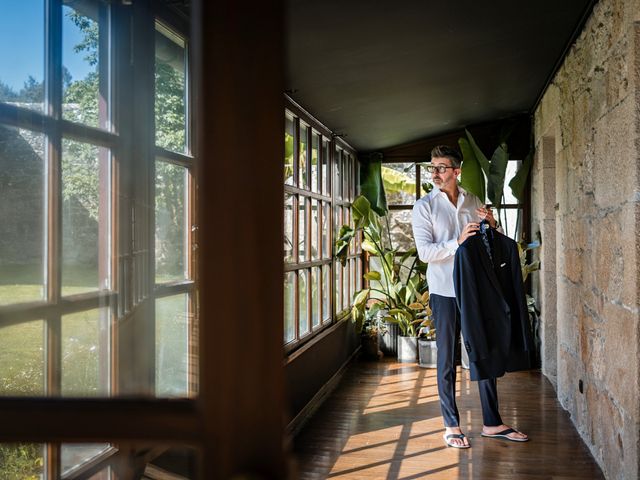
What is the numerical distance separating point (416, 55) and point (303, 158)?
1.23m

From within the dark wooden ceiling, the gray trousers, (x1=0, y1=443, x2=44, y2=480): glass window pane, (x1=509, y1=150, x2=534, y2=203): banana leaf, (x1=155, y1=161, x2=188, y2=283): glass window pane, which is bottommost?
the gray trousers

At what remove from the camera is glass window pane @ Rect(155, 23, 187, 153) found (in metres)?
0.88

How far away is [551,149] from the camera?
18.9 feet

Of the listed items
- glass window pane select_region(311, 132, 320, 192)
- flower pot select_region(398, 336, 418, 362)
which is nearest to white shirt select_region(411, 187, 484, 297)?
glass window pane select_region(311, 132, 320, 192)

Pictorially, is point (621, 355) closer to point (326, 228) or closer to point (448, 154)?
point (448, 154)

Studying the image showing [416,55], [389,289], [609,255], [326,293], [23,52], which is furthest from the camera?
[389,289]

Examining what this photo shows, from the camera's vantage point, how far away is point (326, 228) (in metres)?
5.57

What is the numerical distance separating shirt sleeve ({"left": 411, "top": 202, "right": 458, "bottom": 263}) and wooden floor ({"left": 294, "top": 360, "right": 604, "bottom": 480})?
3.41 feet

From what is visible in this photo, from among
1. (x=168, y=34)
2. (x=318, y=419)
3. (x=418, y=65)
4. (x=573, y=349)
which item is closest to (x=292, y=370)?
(x=318, y=419)

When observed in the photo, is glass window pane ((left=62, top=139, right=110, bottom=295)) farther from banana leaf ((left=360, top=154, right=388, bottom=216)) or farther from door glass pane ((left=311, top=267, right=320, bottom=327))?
banana leaf ((left=360, top=154, right=388, bottom=216))

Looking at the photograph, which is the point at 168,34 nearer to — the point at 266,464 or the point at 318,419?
the point at 266,464

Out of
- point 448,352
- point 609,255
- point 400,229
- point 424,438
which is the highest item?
point 400,229

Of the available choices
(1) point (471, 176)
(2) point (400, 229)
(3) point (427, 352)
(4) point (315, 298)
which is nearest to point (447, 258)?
(4) point (315, 298)

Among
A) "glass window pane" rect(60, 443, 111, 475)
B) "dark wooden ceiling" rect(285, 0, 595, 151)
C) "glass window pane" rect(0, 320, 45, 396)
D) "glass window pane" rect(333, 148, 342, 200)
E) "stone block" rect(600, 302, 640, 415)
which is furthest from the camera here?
"glass window pane" rect(333, 148, 342, 200)
